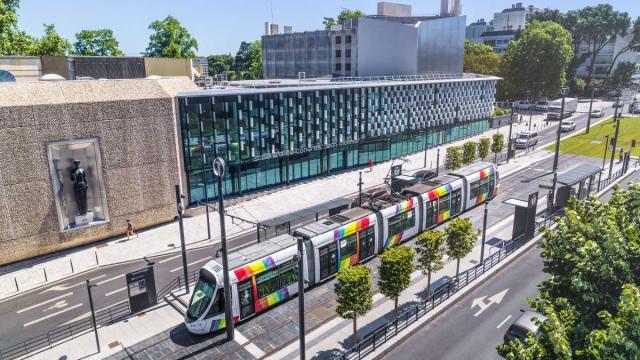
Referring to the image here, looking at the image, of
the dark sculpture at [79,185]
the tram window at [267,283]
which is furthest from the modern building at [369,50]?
the tram window at [267,283]

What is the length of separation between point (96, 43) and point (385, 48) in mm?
55808

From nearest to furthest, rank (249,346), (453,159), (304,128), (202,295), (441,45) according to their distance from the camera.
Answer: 1. (249,346)
2. (202,295)
3. (304,128)
4. (453,159)
5. (441,45)

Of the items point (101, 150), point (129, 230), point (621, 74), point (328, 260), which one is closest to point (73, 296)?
point (129, 230)

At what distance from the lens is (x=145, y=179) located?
36.2 meters

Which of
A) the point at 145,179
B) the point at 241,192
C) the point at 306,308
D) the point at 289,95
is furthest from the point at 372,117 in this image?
the point at 306,308

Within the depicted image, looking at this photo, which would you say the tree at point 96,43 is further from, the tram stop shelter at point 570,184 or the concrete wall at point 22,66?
the tram stop shelter at point 570,184

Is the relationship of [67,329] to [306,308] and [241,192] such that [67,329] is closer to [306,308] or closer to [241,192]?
[306,308]

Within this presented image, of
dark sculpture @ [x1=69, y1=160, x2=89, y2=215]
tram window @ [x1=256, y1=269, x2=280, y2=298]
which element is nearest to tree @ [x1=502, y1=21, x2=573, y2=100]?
tram window @ [x1=256, y1=269, x2=280, y2=298]

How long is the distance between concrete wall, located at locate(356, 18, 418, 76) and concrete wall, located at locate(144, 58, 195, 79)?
2615 centimetres

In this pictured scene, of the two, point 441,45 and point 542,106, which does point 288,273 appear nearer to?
point 441,45

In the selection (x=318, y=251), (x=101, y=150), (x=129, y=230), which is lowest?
(x=129, y=230)

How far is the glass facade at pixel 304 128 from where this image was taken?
131ft

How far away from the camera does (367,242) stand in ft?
92.3

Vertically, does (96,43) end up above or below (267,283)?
above
